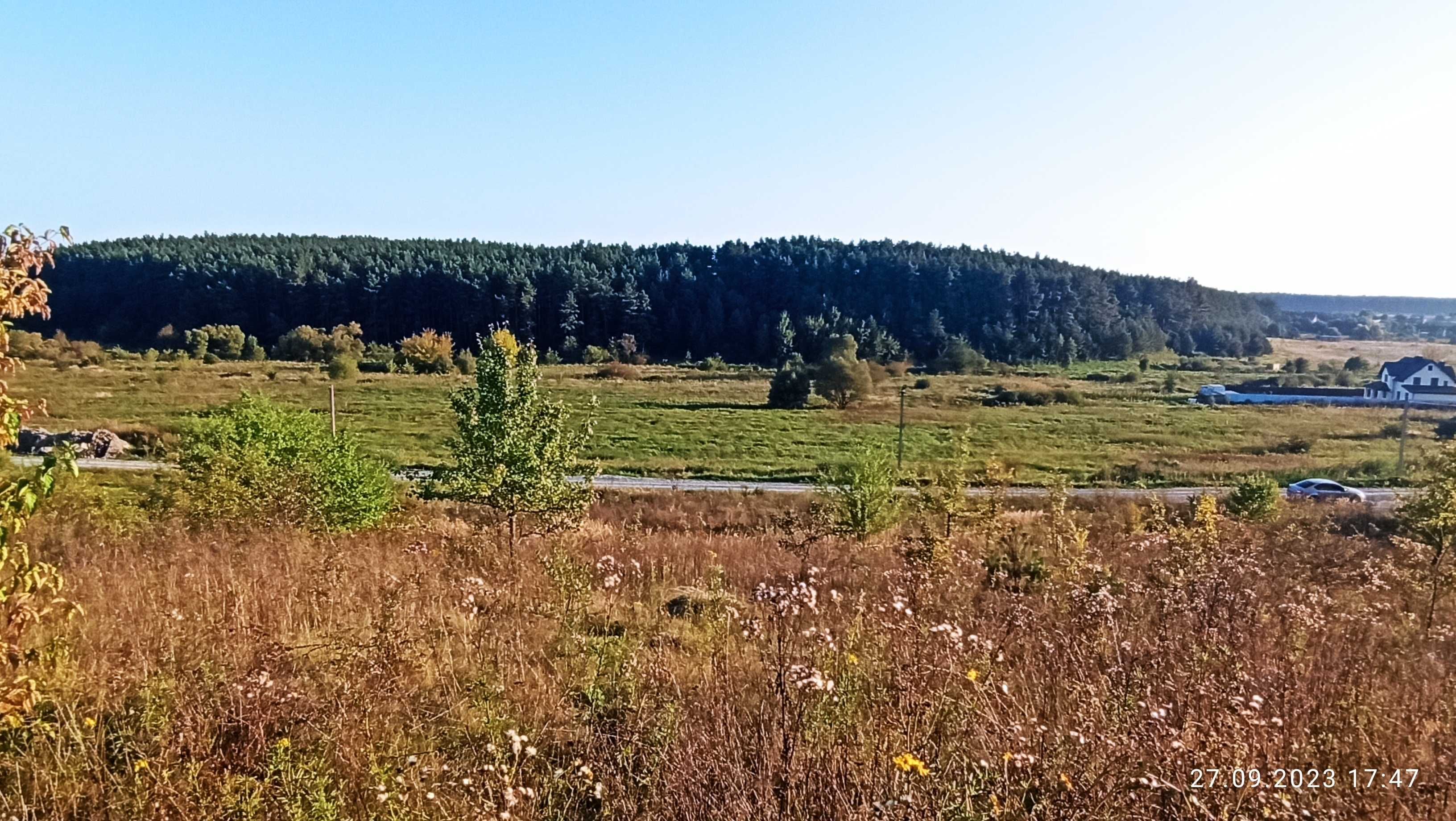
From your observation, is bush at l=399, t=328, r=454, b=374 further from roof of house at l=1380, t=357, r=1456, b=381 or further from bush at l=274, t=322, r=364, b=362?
roof of house at l=1380, t=357, r=1456, b=381

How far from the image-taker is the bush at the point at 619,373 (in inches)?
3130

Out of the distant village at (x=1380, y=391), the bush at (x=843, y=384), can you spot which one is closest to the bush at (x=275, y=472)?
the bush at (x=843, y=384)

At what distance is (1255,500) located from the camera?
21656 millimetres

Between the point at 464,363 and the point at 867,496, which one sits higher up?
the point at 867,496

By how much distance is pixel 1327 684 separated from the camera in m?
3.80

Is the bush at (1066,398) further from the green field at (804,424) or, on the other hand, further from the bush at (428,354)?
the bush at (428,354)

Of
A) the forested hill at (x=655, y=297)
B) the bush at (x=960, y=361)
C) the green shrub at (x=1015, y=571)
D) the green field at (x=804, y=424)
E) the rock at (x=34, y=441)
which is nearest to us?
the green shrub at (x=1015, y=571)

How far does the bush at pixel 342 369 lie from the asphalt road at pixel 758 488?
1407 inches

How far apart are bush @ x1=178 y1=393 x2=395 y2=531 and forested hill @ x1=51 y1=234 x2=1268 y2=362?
298 feet

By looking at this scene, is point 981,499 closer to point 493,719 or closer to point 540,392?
point 540,392

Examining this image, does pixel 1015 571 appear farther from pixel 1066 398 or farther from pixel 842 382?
pixel 1066 398

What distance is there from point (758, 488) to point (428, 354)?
59779mm

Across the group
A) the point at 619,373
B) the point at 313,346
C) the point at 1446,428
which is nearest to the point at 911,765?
the point at 1446,428

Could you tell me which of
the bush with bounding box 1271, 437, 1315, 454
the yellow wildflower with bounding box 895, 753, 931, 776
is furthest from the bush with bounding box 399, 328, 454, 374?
the yellow wildflower with bounding box 895, 753, 931, 776
